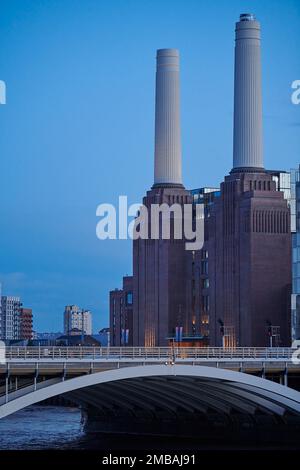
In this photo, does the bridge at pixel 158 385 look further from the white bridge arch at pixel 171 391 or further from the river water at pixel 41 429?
the river water at pixel 41 429

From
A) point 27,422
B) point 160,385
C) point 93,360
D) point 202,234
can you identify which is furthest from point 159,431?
point 202,234

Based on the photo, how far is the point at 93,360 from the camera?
7256 centimetres

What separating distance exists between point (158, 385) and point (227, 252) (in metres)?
50.6

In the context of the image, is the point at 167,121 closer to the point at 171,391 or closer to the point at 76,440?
the point at 76,440

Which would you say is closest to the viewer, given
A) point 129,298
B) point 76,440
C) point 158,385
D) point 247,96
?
point 158,385

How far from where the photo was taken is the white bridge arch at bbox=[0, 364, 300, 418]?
70.2 meters

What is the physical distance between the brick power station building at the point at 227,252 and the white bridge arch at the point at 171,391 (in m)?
31.1

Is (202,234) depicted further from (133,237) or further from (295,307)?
(295,307)

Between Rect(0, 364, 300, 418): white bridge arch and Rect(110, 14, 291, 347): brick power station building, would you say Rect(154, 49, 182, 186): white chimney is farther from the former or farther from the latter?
Rect(0, 364, 300, 418): white bridge arch

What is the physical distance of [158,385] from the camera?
8044 centimetres

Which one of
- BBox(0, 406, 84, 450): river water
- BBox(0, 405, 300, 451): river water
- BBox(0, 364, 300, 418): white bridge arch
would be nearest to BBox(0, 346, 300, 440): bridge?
BBox(0, 364, 300, 418): white bridge arch

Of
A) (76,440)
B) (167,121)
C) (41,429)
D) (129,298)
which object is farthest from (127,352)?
(129,298)

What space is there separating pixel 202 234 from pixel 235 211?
552 inches

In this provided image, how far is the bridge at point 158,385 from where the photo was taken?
228 feet
